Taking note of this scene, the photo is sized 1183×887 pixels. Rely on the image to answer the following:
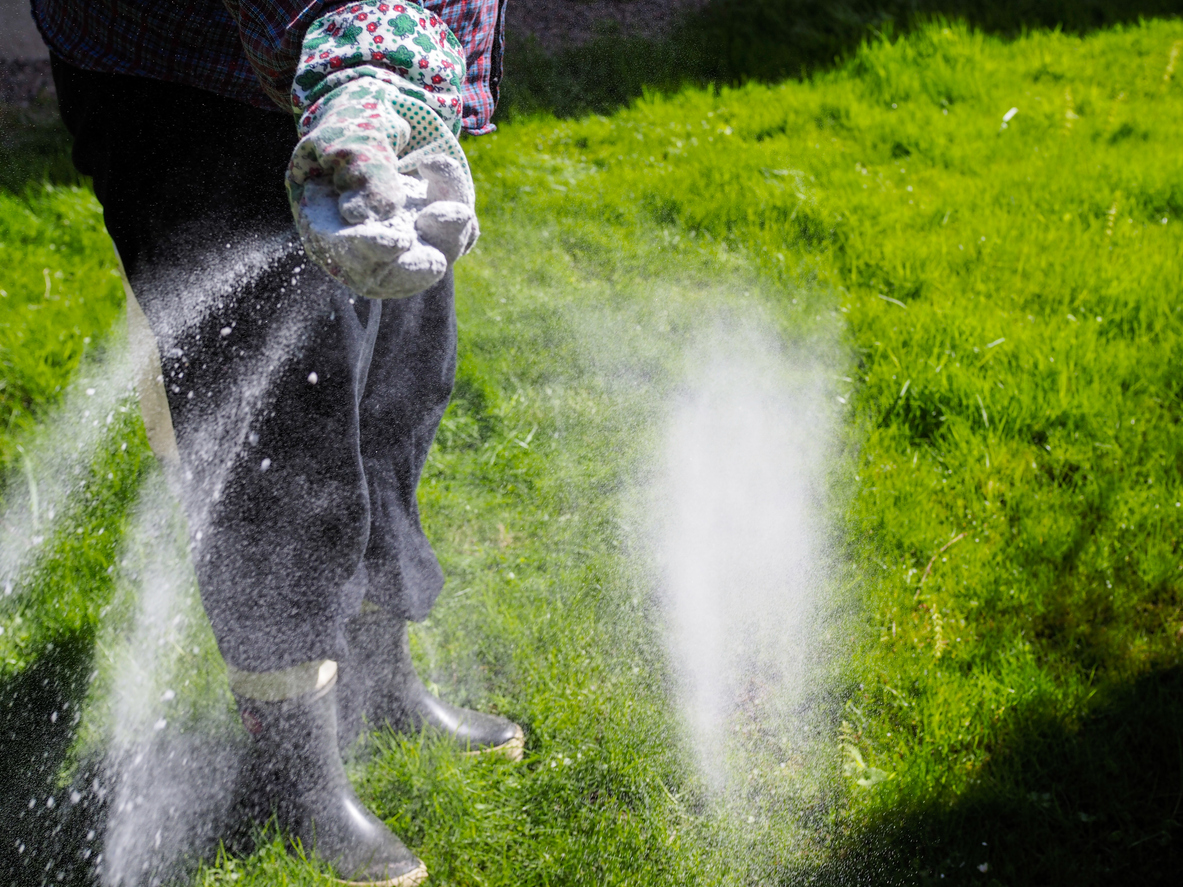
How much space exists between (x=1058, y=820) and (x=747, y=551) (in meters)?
0.95

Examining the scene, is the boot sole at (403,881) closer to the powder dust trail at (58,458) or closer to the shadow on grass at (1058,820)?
the shadow on grass at (1058,820)

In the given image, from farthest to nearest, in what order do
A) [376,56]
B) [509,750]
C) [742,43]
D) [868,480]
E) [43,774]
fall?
[742,43]
[868,480]
[509,750]
[43,774]
[376,56]

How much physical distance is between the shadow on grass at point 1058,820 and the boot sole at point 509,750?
67 centimetres

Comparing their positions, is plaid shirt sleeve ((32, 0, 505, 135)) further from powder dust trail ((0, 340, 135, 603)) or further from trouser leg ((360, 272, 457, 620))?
powder dust trail ((0, 340, 135, 603))

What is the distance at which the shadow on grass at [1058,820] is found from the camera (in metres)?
1.70

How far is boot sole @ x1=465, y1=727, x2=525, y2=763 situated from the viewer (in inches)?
74.7

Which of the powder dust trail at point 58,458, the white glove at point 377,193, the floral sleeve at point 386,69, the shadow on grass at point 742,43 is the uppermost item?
the floral sleeve at point 386,69

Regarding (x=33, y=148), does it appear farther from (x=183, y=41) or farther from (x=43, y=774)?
(x=183, y=41)

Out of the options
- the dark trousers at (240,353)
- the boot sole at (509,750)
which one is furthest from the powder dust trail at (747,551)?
the dark trousers at (240,353)

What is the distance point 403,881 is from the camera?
5.52 ft

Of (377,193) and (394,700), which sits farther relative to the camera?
(394,700)

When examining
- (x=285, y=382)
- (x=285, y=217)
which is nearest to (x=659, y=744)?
(x=285, y=382)

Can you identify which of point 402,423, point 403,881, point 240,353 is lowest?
point 403,881

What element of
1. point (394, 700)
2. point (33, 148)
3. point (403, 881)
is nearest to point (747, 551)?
point (394, 700)
